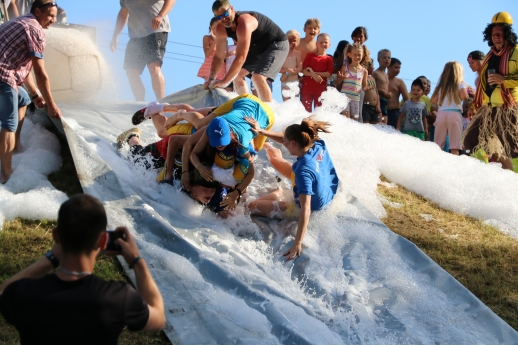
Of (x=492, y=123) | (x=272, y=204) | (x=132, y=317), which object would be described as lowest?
(x=272, y=204)

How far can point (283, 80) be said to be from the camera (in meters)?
8.17

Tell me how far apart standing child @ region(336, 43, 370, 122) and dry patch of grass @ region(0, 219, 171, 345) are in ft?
15.2

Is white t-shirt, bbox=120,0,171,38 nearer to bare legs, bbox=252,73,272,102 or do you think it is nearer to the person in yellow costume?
bare legs, bbox=252,73,272,102

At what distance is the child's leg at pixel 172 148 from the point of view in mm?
5066

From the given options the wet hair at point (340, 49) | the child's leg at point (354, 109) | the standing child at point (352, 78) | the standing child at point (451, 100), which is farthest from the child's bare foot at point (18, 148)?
the standing child at point (451, 100)

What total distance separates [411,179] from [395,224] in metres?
1.16

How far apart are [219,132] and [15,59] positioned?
5.54ft

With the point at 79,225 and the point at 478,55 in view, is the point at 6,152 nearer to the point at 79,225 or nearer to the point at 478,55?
the point at 79,225

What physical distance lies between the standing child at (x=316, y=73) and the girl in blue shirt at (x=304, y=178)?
3014mm

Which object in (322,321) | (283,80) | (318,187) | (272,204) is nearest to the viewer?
(322,321)

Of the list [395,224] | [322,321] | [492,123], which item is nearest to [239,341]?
[322,321]

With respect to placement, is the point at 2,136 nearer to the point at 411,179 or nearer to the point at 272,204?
the point at 272,204

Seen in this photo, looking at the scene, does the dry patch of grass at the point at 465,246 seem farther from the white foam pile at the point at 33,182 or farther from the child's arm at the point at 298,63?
the white foam pile at the point at 33,182

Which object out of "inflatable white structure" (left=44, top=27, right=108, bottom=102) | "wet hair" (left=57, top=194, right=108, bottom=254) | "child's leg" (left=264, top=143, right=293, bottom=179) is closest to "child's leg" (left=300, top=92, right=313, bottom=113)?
"child's leg" (left=264, top=143, right=293, bottom=179)
